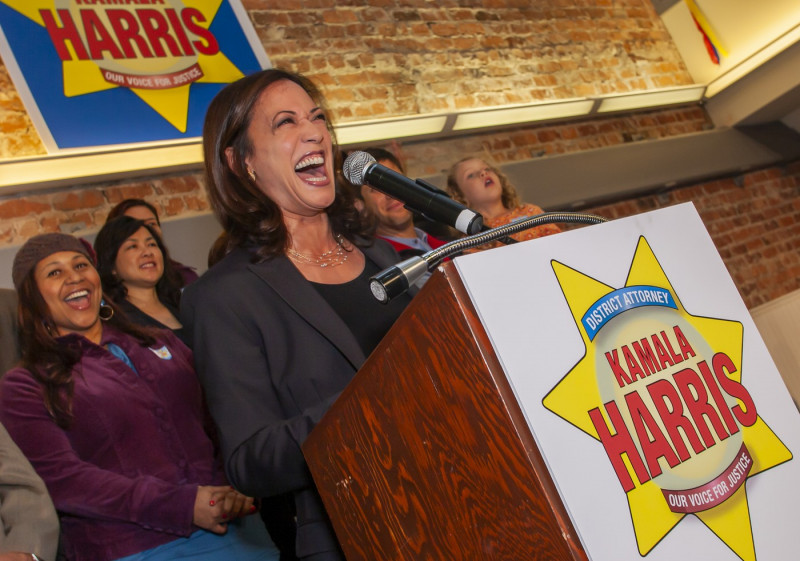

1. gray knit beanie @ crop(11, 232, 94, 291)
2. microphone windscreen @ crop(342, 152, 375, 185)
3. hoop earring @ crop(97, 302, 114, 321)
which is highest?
gray knit beanie @ crop(11, 232, 94, 291)

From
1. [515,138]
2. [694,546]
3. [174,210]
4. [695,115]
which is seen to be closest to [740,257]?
[695,115]

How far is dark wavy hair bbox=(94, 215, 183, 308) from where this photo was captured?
2.32m

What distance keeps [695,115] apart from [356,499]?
4839 mm

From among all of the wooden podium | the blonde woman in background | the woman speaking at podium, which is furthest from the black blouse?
the blonde woman in background

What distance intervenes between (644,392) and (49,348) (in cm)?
161

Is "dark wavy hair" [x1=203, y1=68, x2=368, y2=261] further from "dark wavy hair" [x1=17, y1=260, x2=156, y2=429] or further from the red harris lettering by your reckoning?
the red harris lettering

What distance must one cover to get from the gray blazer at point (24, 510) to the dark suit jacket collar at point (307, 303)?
77 cm

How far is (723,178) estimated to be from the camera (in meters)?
4.97

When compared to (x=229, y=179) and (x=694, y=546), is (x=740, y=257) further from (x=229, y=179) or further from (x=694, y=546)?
(x=694, y=546)

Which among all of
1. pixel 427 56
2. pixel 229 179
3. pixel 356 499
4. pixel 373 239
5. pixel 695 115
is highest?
pixel 427 56

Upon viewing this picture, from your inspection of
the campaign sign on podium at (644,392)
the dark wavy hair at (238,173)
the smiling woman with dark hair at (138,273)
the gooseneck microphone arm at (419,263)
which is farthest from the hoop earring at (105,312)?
the campaign sign on podium at (644,392)

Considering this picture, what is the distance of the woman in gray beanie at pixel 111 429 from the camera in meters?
1.65

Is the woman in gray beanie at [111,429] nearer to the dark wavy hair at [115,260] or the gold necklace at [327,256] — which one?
the dark wavy hair at [115,260]

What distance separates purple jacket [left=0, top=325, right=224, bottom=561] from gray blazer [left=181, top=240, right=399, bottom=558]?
59 centimetres
